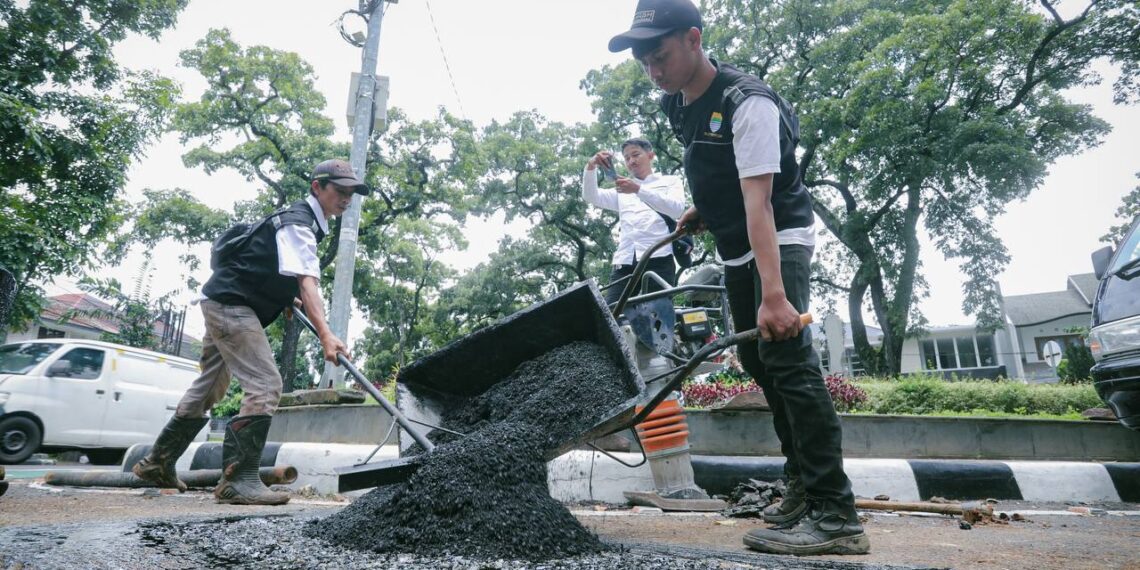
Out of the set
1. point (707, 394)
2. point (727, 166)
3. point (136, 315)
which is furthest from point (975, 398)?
point (136, 315)

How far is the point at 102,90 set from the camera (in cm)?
1378

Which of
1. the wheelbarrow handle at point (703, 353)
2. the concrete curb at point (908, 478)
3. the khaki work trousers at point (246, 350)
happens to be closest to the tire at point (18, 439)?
the khaki work trousers at point (246, 350)

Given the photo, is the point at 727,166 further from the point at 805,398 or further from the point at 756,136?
the point at 805,398

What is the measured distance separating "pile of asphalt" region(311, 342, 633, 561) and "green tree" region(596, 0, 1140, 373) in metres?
15.0

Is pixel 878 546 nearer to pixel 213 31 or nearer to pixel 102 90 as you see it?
pixel 102 90

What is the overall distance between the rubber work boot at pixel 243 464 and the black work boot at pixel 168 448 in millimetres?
310

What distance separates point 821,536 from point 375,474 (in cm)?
148

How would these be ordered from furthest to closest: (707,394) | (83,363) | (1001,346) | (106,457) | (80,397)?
(1001,346) → (106,457) → (83,363) → (80,397) → (707,394)

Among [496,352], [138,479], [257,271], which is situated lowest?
[138,479]

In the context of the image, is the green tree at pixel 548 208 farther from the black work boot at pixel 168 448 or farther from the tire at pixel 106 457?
the black work boot at pixel 168 448

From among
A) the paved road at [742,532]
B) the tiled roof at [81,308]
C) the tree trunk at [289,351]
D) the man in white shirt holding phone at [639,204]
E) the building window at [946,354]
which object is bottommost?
the paved road at [742,532]

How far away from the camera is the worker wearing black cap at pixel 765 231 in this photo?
2088mm

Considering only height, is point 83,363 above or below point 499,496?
above

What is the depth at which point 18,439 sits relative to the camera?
8461 millimetres
